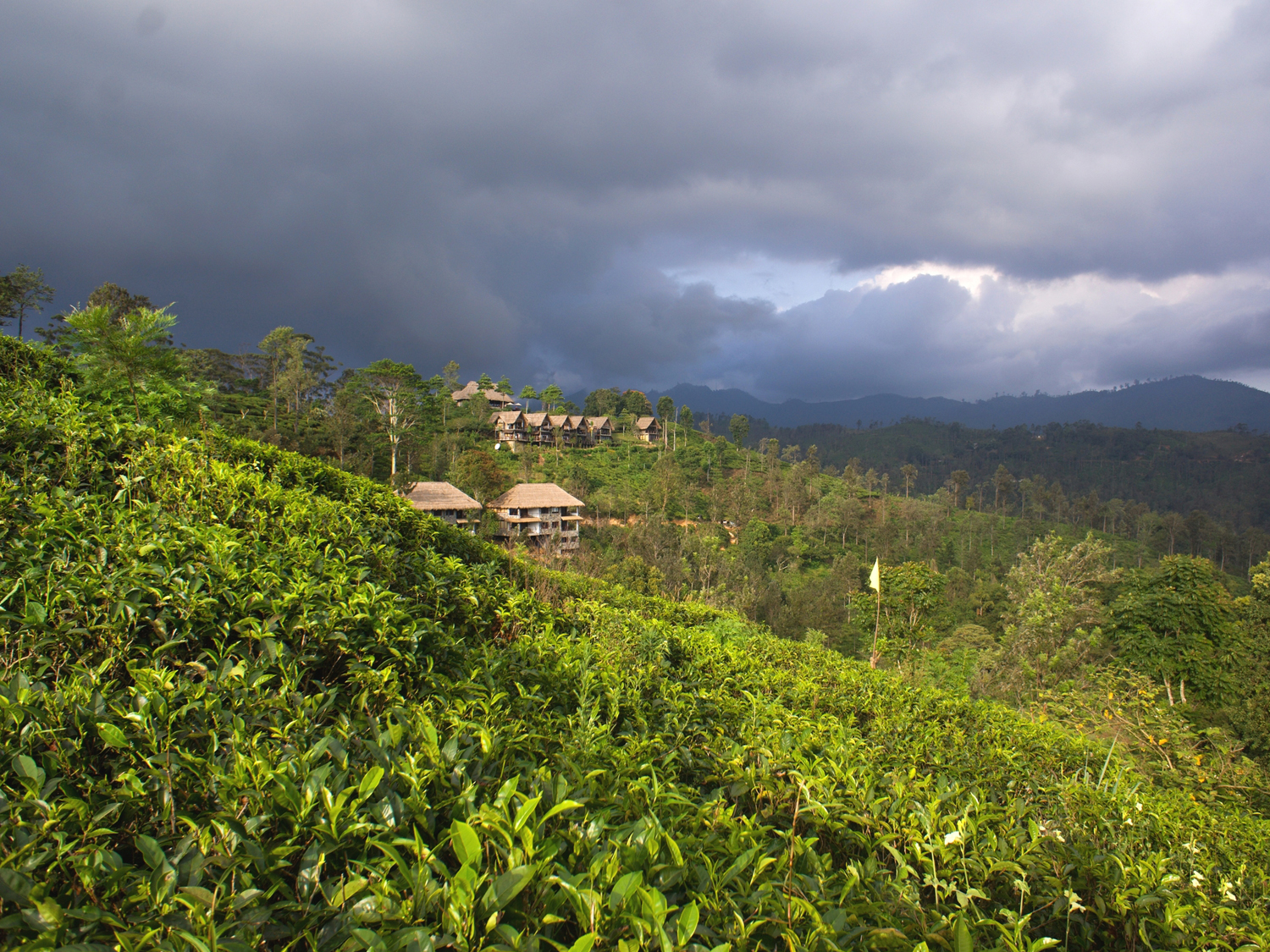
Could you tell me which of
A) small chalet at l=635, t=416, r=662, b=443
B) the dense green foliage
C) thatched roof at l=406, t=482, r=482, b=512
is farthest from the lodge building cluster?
the dense green foliage

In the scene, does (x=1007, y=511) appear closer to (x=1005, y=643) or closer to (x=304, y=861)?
(x=1005, y=643)

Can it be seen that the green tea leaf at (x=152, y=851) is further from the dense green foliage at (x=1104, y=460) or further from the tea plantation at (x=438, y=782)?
the dense green foliage at (x=1104, y=460)

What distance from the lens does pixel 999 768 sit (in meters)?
2.71

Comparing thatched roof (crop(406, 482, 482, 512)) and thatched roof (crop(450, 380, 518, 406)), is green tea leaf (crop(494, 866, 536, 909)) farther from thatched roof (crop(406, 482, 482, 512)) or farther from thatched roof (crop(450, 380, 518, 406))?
thatched roof (crop(450, 380, 518, 406))

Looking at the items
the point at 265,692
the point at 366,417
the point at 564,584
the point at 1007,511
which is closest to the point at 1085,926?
the point at 265,692

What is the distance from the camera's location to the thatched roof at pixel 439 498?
23.9 meters

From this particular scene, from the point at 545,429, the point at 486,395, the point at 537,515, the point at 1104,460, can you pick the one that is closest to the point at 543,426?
the point at 545,429

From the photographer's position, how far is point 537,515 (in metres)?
31.0

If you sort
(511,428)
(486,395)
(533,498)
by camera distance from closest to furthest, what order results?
(533,498)
(511,428)
(486,395)

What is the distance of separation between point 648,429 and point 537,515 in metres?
30.5

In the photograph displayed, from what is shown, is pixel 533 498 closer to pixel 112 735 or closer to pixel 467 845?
pixel 112 735

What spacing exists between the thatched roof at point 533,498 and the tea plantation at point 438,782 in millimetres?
26603

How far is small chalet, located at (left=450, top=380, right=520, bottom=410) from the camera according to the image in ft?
172

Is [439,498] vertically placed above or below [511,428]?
below
